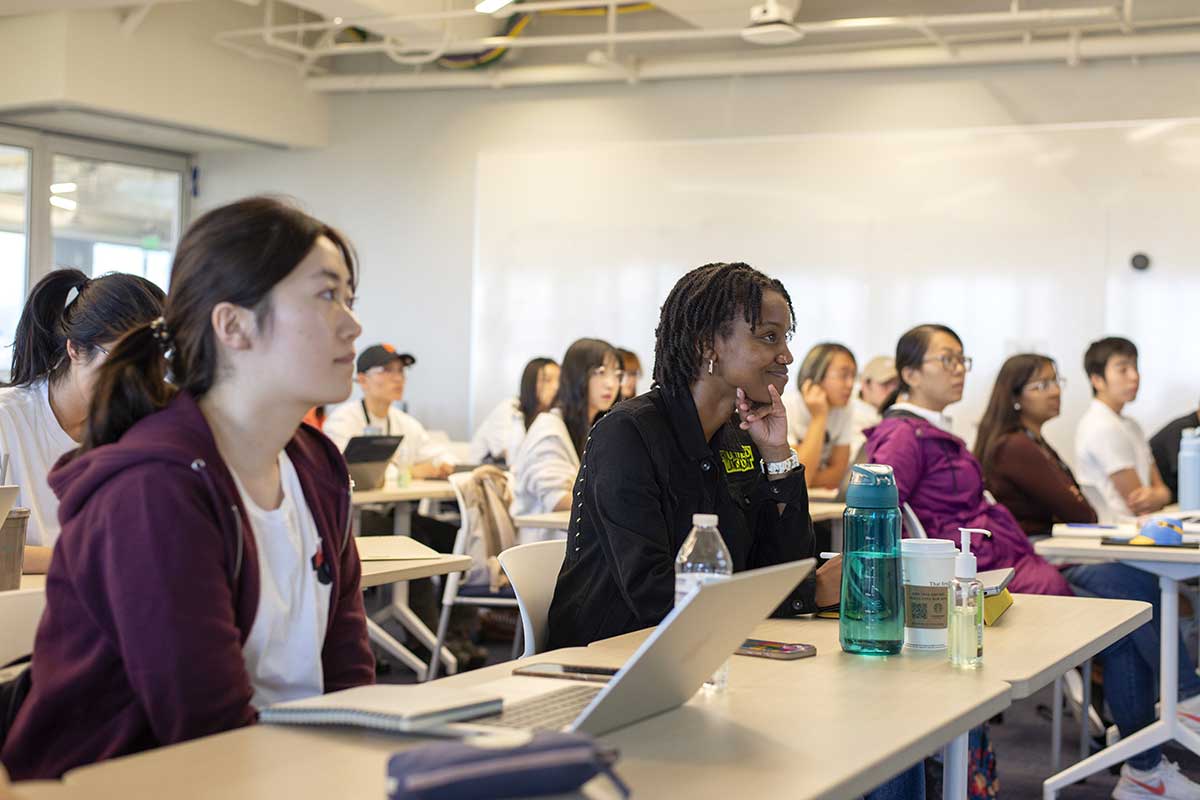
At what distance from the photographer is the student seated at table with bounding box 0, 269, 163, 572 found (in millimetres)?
2975

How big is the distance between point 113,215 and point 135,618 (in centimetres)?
794

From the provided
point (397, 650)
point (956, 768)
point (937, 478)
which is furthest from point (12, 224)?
point (956, 768)

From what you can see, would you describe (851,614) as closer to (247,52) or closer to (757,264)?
(757,264)

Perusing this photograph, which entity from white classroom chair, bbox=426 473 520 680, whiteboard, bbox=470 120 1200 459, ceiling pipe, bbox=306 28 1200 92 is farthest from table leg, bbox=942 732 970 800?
ceiling pipe, bbox=306 28 1200 92

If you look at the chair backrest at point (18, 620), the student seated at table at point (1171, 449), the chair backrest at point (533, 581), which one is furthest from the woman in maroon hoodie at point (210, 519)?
the student seated at table at point (1171, 449)

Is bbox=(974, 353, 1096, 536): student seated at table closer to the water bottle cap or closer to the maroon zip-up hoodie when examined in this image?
the water bottle cap

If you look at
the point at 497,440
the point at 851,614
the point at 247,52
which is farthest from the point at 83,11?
the point at 851,614

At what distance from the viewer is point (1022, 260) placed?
7234mm

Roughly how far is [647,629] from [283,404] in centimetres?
85

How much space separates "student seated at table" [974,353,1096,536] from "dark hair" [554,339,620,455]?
155cm

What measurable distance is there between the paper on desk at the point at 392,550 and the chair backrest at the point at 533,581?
761 mm

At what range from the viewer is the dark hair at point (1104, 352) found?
603 centimetres

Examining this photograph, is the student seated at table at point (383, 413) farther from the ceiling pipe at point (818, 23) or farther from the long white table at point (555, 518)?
the ceiling pipe at point (818, 23)

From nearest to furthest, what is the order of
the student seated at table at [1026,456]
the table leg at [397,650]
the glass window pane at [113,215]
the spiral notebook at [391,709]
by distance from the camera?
1. the spiral notebook at [391,709]
2. the student seated at table at [1026,456]
3. the table leg at [397,650]
4. the glass window pane at [113,215]
